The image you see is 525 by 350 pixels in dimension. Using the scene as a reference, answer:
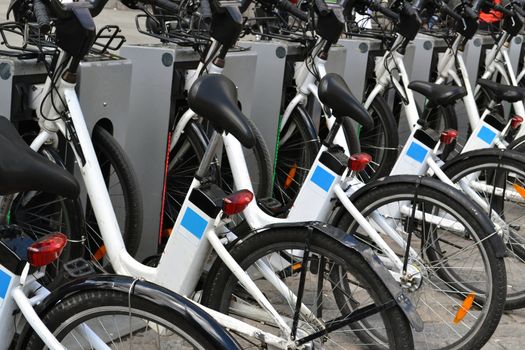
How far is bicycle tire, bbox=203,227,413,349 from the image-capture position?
3080mm

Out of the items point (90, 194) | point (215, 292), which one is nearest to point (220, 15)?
point (90, 194)

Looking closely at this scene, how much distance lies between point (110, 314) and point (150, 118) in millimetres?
2012

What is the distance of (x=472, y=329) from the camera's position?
3.90 m

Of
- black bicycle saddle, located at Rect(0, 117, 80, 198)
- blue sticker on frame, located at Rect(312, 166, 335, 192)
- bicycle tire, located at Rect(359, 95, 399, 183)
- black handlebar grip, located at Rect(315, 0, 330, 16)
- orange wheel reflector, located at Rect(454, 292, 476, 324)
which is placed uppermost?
black bicycle saddle, located at Rect(0, 117, 80, 198)

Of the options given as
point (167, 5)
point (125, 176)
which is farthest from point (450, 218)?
point (167, 5)

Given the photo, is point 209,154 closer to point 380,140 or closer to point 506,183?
point 506,183

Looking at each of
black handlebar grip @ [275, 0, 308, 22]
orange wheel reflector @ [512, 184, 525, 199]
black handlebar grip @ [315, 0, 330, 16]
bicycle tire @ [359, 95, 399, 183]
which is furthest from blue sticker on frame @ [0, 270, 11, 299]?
bicycle tire @ [359, 95, 399, 183]

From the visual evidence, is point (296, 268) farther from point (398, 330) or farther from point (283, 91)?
point (283, 91)

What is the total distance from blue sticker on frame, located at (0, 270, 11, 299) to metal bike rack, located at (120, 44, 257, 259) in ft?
6.35

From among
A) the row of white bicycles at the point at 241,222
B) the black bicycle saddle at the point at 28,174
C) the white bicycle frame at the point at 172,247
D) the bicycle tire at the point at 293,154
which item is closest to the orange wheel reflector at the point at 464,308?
the row of white bicycles at the point at 241,222

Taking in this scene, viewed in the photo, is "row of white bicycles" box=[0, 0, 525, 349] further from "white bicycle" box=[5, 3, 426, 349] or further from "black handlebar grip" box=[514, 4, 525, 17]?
"black handlebar grip" box=[514, 4, 525, 17]

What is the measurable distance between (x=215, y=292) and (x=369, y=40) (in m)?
3.41

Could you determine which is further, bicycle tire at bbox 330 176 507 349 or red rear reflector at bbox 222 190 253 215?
bicycle tire at bbox 330 176 507 349

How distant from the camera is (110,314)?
2426 millimetres
